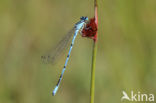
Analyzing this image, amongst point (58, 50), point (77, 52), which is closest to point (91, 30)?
point (58, 50)

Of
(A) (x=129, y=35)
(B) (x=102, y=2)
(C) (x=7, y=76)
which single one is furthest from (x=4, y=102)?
(B) (x=102, y=2)

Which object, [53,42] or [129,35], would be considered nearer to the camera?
[129,35]

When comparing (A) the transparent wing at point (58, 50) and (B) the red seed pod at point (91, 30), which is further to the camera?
(A) the transparent wing at point (58, 50)

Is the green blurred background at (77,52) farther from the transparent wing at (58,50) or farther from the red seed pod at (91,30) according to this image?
the red seed pod at (91,30)

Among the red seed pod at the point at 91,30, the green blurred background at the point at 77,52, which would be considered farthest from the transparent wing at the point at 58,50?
the red seed pod at the point at 91,30

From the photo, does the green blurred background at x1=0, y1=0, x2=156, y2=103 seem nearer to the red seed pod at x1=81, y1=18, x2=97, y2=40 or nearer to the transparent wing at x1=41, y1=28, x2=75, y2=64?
the transparent wing at x1=41, y1=28, x2=75, y2=64

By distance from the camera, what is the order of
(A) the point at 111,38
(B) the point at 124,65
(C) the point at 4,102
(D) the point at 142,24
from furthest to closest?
1. (A) the point at 111,38
2. (D) the point at 142,24
3. (B) the point at 124,65
4. (C) the point at 4,102

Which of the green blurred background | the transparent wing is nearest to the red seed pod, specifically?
the transparent wing

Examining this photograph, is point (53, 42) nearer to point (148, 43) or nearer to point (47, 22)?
point (47, 22)
